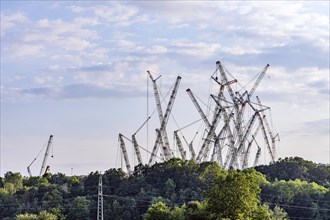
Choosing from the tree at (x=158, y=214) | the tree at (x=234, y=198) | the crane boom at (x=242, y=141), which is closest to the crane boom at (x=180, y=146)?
the crane boom at (x=242, y=141)

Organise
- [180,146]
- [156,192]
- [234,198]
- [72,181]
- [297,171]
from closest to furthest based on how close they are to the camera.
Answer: [234,198] → [156,192] → [297,171] → [72,181] → [180,146]

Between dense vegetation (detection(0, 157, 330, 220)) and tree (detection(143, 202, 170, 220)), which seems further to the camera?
dense vegetation (detection(0, 157, 330, 220))

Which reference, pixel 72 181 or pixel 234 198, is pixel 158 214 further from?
pixel 72 181

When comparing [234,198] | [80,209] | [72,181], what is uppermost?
[72,181]

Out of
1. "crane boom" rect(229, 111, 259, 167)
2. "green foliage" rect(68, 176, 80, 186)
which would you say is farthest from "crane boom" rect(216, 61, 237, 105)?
"green foliage" rect(68, 176, 80, 186)

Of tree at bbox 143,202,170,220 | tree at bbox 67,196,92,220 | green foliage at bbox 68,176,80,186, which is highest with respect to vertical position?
green foliage at bbox 68,176,80,186

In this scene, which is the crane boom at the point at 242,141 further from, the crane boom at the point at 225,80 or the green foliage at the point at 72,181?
the green foliage at the point at 72,181

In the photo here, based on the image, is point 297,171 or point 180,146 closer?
point 297,171

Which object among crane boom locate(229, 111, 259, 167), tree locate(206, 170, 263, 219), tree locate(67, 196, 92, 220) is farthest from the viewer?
crane boom locate(229, 111, 259, 167)

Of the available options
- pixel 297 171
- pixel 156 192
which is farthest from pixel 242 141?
pixel 156 192

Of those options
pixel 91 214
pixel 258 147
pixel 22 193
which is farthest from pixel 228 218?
pixel 258 147

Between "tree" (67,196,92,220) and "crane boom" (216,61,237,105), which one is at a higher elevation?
"crane boom" (216,61,237,105)

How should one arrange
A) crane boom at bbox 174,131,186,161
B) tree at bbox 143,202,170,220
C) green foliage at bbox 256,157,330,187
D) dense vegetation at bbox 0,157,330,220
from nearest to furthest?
tree at bbox 143,202,170,220 → dense vegetation at bbox 0,157,330,220 → green foliage at bbox 256,157,330,187 → crane boom at bbox 174,131,186,161

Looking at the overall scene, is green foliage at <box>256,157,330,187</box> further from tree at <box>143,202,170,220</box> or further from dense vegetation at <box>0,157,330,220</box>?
tree at <box>143,202,170,220</box>
